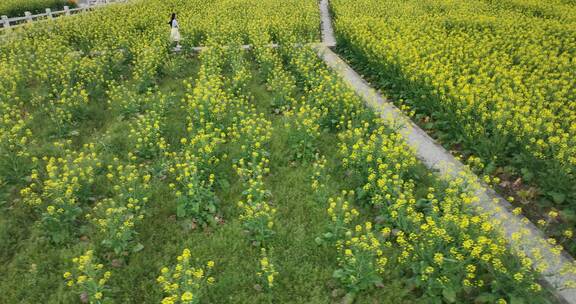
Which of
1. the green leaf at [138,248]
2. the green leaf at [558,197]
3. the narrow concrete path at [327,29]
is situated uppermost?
the narrow concrete path at [327,29]

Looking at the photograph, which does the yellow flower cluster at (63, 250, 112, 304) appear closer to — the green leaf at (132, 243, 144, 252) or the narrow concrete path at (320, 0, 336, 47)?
the green leaf at (132, 243, 144, 252)

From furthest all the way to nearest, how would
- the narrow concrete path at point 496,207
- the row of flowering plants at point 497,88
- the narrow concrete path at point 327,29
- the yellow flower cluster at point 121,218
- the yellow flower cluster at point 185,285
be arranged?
the narrow concrete path at point 327,29 → the row of flowering plants at point 497,88 → the yellow flower cluster at point 121,218 → the narrow concrete path at point 496,207 → the yellow flower cluster at point 185,285

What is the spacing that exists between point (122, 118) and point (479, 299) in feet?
28.4

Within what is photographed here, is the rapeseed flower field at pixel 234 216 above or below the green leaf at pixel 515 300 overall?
above

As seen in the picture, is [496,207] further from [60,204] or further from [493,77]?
[60,204]

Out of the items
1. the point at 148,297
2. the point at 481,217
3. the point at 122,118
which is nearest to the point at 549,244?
the point at 481,217

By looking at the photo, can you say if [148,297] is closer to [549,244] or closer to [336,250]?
[336,250]

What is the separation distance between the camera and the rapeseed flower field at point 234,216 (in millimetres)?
4750

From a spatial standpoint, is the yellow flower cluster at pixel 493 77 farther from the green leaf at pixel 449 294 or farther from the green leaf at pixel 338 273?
the green leaf at pixel 338 273

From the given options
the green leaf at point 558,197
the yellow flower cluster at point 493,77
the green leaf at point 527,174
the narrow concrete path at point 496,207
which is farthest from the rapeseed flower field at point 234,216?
the yellow flower cluster at point 493,77

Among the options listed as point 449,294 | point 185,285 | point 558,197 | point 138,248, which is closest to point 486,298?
point 449,294

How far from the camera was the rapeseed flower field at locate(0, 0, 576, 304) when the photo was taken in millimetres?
4750

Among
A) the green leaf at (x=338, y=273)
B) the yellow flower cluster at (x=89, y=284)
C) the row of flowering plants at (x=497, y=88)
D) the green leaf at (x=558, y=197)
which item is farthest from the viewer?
the row of flowering plants at (x=497, y=88)

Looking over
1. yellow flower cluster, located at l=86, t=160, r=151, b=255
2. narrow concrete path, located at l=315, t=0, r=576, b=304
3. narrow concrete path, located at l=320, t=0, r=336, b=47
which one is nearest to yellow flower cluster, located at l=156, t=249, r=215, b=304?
yellow flower cluster, located at l=86, t=160, r=151, b=255
